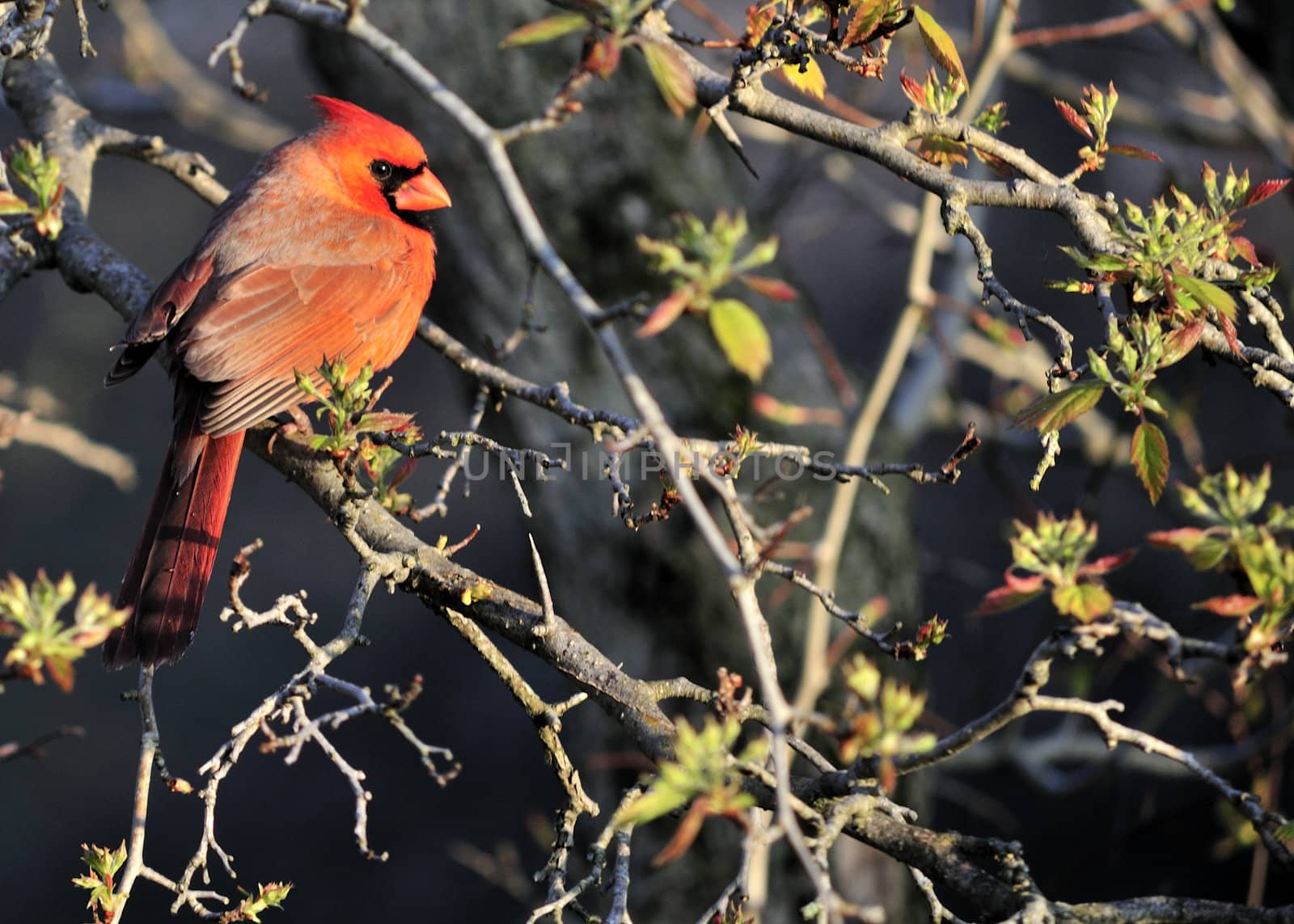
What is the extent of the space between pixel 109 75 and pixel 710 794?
22.6 ft

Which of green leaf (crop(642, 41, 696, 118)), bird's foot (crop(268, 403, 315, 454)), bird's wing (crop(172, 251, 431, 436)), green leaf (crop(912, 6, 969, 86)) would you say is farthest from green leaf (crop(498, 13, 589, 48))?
bird's foot (crop(268, 403, 315, 454))

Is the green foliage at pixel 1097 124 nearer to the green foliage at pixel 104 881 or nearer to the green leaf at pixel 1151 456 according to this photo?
the green leaf at pixel 1151 456

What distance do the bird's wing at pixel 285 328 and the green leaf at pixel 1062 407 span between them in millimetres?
1421

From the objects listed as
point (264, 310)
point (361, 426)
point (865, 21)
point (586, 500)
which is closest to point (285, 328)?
point (264, 310)

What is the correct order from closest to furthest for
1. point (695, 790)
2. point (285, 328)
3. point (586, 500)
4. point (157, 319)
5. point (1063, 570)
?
point (695, 790) → point (1063, 570) → point (157, 319) → point (285, 328) → point (586, 500)

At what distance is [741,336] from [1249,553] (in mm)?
605

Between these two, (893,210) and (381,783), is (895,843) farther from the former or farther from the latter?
(381,783)

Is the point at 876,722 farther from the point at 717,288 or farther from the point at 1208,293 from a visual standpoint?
the point at 1208,293

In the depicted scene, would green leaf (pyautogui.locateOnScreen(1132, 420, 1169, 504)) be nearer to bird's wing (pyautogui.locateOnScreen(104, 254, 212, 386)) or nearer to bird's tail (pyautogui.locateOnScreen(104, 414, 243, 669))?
bird's tail (pyautogui.locateOnScreen(104, 414, 243, 669))

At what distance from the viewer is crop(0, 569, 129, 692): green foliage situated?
124 cm

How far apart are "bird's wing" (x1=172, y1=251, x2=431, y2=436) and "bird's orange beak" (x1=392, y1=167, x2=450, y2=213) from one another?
0.69ft

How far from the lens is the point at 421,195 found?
3203 mm

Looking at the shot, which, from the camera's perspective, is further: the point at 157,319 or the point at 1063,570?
the point at 157,319

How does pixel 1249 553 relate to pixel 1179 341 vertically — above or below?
below
